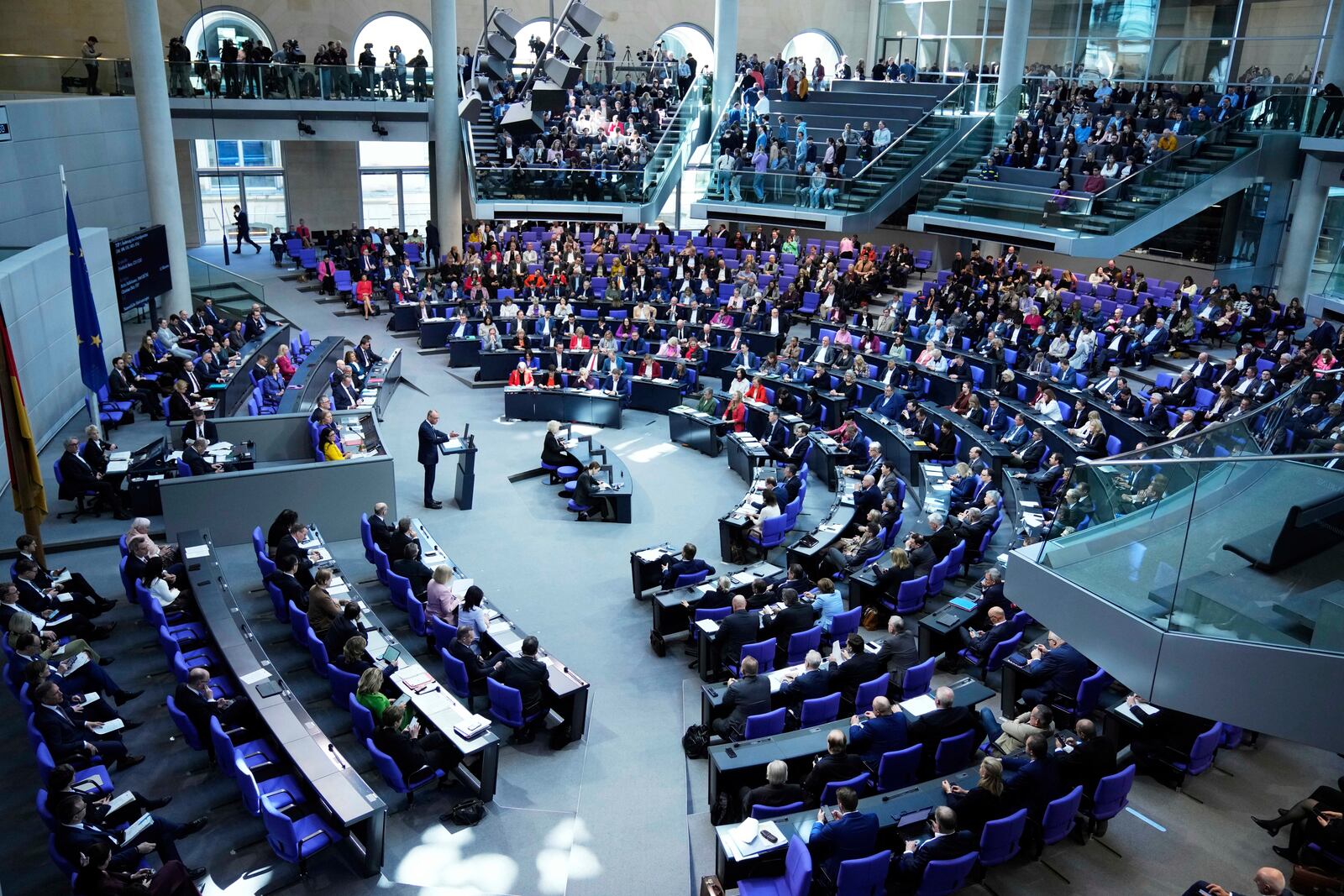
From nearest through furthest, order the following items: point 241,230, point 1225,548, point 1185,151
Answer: point 1225,548
point 1185,151
point 241,230

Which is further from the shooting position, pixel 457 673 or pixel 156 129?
pixel 156 129

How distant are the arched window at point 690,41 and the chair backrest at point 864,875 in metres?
33.8

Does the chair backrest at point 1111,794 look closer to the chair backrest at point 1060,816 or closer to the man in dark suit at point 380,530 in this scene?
the chair backrest at point 1060,816

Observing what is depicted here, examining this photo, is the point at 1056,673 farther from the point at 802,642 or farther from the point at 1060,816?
the point at 802,642

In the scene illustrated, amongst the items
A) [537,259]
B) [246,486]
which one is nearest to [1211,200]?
[537,259]

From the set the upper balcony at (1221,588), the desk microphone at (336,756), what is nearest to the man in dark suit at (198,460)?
the desk microphone at (336,756)

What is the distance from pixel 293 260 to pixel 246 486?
767 inches

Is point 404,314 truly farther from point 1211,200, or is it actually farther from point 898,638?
point 1211,200

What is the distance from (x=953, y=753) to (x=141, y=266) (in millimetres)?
18473

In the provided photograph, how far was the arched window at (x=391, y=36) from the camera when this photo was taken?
33.5 metres

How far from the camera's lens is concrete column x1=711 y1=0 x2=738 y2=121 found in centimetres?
2945

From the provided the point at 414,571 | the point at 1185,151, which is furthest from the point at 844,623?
the point at 1185,151

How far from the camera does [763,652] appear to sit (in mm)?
10289

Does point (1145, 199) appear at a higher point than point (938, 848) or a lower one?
higher
